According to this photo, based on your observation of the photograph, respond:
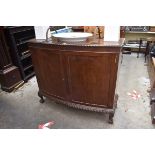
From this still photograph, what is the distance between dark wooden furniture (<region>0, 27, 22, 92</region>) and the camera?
2.42 meters

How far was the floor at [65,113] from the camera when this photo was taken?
73.9 inches

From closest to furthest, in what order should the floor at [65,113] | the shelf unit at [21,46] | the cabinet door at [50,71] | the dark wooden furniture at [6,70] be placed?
the cabinet door at [50,71] < the floor at [65,113] < the dark wooden furniture at [6,70] < the shelf unit at [21,46]

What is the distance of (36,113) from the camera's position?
2.11 meters

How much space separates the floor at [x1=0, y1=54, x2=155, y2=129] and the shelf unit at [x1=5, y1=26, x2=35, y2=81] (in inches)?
16.2

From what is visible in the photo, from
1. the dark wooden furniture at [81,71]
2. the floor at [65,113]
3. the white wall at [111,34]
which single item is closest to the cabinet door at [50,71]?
the dark wooden furniture at [81,71]

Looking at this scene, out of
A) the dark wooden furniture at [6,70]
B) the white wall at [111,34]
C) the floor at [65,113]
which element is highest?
the white wall at [111,34]

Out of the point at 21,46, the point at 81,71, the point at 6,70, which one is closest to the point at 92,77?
the point at 81,71

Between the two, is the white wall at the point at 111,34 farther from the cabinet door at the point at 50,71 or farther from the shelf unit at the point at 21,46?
the shelf unit at the point at 21,46

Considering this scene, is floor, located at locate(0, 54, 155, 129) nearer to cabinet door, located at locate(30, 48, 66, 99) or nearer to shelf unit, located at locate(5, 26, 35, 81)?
cabinet door, located at locate(30, 48, 66, 99)

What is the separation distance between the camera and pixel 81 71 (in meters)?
1.64

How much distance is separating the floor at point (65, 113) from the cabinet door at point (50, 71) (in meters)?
0.28

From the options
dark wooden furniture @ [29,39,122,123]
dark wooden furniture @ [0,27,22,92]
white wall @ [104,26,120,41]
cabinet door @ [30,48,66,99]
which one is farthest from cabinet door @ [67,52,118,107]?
dark wooden furniture @ [0,27,22,92]

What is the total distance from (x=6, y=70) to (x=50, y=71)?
107 cm
